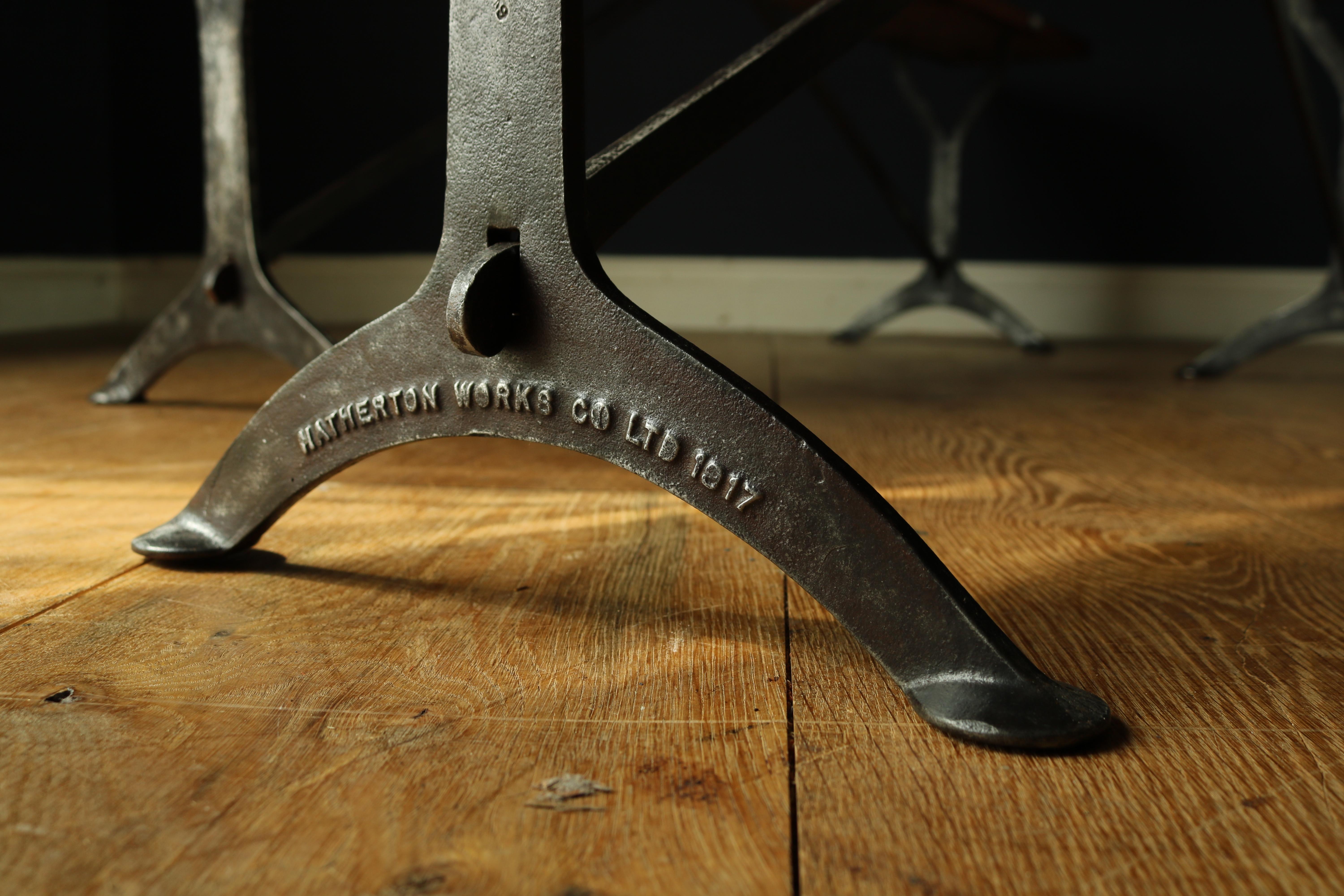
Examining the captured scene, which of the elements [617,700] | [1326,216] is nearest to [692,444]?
[617,700]

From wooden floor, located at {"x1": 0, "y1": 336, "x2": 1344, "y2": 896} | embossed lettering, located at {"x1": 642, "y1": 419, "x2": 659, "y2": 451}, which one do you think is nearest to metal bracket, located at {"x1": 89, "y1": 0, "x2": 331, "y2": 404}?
wooden floor, located at {"x1": 0, "y1": 336, "x2": 1344, "y2": 896}

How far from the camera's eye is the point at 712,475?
508 mm

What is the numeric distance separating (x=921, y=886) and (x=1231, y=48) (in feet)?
9.57

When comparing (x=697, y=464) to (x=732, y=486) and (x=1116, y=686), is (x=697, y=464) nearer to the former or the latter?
(x=732, y=486)

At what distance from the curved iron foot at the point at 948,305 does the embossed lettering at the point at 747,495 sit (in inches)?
78.3

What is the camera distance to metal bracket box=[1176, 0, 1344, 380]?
1797 mm

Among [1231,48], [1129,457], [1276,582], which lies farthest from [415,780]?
[1231,48]

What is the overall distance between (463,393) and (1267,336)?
1807 mm

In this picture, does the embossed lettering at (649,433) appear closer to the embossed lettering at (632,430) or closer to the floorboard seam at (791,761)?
the embossed lettering at (632,430)

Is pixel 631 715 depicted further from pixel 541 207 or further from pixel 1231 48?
pixel 1231 48

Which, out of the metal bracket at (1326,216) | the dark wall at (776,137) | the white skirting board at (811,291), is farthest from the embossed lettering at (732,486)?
the dark wall at (776,137)

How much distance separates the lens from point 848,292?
2.83 m

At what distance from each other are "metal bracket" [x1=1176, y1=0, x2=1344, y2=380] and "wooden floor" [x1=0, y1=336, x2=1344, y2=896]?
42.3 inches

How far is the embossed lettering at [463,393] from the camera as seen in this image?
1.85 feet
